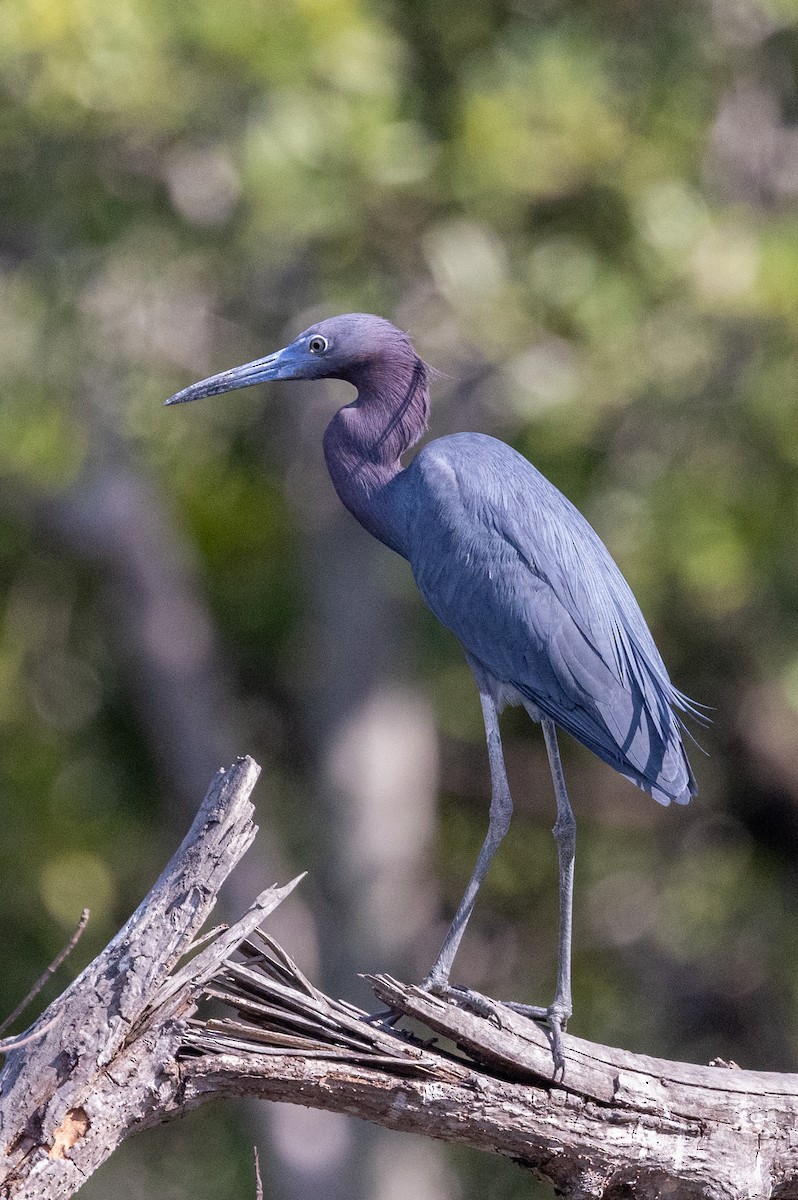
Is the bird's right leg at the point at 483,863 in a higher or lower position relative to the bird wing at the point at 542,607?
lower

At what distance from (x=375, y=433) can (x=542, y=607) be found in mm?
771

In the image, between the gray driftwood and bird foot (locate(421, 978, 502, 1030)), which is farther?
bird foot (locate(421, 978, 502, 1030))

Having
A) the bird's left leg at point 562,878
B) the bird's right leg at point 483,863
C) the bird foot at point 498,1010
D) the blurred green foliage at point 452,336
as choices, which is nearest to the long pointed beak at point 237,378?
the bird's right leg at point 483,863

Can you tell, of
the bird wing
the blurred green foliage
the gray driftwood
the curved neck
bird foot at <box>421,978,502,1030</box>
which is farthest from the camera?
the blurred green foliage

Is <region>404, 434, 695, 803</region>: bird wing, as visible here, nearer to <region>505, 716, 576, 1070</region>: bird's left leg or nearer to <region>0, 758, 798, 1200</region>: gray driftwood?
<region>505, 716, 576, 1070</region>: bird's left leg

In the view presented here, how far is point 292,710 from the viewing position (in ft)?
38.6

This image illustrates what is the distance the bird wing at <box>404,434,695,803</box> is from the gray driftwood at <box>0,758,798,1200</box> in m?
0.85

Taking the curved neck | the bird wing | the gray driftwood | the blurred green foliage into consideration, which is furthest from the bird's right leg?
the blurred green foliage

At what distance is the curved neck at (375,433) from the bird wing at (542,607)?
17 cm

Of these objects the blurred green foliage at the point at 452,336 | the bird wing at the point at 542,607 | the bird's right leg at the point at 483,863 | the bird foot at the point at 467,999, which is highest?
the blurred green foliage at the point at 452,336

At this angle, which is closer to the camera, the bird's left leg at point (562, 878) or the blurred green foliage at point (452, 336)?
the bird's left leg at point (562, 878)

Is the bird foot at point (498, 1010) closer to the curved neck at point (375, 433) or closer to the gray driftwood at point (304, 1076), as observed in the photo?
the gray driftwood at point (304, 1076)

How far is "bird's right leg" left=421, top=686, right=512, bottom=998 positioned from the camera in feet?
13.1

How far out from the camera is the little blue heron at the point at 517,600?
421 centimetres
